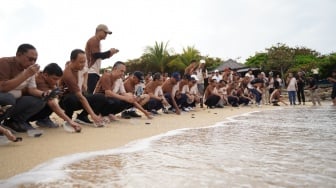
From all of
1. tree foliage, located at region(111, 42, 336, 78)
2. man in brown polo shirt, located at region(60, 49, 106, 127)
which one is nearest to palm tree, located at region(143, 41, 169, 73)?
tree foliage, located at region(111, 42, 336, 78)

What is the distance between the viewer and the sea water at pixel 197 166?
176 centimetres

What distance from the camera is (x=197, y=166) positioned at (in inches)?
83.9

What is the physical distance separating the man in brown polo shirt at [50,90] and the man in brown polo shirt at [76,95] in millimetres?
203

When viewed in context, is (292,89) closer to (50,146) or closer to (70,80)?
(70,80)

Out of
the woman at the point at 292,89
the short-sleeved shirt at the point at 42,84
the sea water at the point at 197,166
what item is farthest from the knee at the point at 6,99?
the woman at the point at 292,89

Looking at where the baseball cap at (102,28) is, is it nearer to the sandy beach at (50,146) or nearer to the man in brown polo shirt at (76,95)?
the man in brown polo shirt at (76,95)

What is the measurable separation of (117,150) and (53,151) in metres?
0.51

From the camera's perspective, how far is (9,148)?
2826mm

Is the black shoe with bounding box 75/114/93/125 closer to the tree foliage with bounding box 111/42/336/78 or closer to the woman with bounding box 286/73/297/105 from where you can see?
the woman with bounding box 286/73/297/105

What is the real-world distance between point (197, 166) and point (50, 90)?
8.31ft

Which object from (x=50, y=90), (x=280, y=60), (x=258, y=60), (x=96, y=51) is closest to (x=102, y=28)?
(x=96, y=51)

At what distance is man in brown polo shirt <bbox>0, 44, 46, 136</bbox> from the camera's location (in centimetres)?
335

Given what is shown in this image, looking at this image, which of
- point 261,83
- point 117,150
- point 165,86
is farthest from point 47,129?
point 261,83

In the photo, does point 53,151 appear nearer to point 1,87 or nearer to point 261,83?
point 1,87
